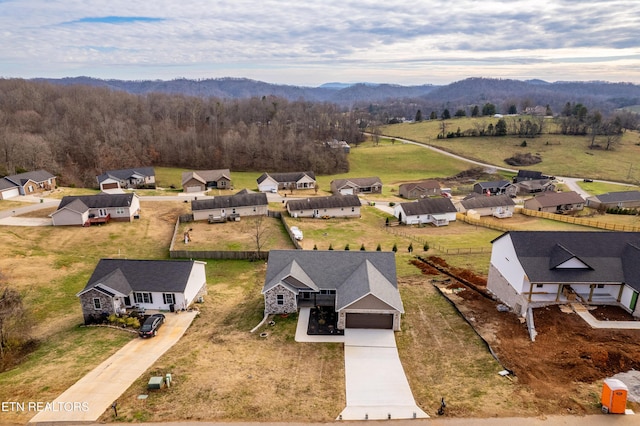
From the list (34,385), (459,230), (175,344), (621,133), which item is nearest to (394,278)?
(175,344)

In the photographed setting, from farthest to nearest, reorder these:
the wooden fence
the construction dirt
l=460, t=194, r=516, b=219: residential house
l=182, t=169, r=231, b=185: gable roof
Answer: l=182, t=169, r=231, b=185: gable roof
l=460, t=194, r=516, b=219: residential house
the wooden fence
the construction dirt

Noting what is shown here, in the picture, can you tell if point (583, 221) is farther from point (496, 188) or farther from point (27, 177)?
point (27, 177)

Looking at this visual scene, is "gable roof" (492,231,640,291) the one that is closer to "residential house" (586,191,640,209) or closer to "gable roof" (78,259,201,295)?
"gable roof" (78,259,201,295)

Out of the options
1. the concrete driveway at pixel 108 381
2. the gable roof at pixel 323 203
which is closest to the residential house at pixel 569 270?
the concrete driveway at pixel 108 381

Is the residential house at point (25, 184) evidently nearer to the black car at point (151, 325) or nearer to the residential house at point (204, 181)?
the residential house at point (204, 181)

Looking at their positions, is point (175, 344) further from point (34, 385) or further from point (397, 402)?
point (397, 402)

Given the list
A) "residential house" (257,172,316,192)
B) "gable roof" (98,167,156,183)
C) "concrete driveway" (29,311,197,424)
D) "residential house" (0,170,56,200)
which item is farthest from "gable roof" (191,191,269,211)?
"concrete driveway" (29,311,197,424)
